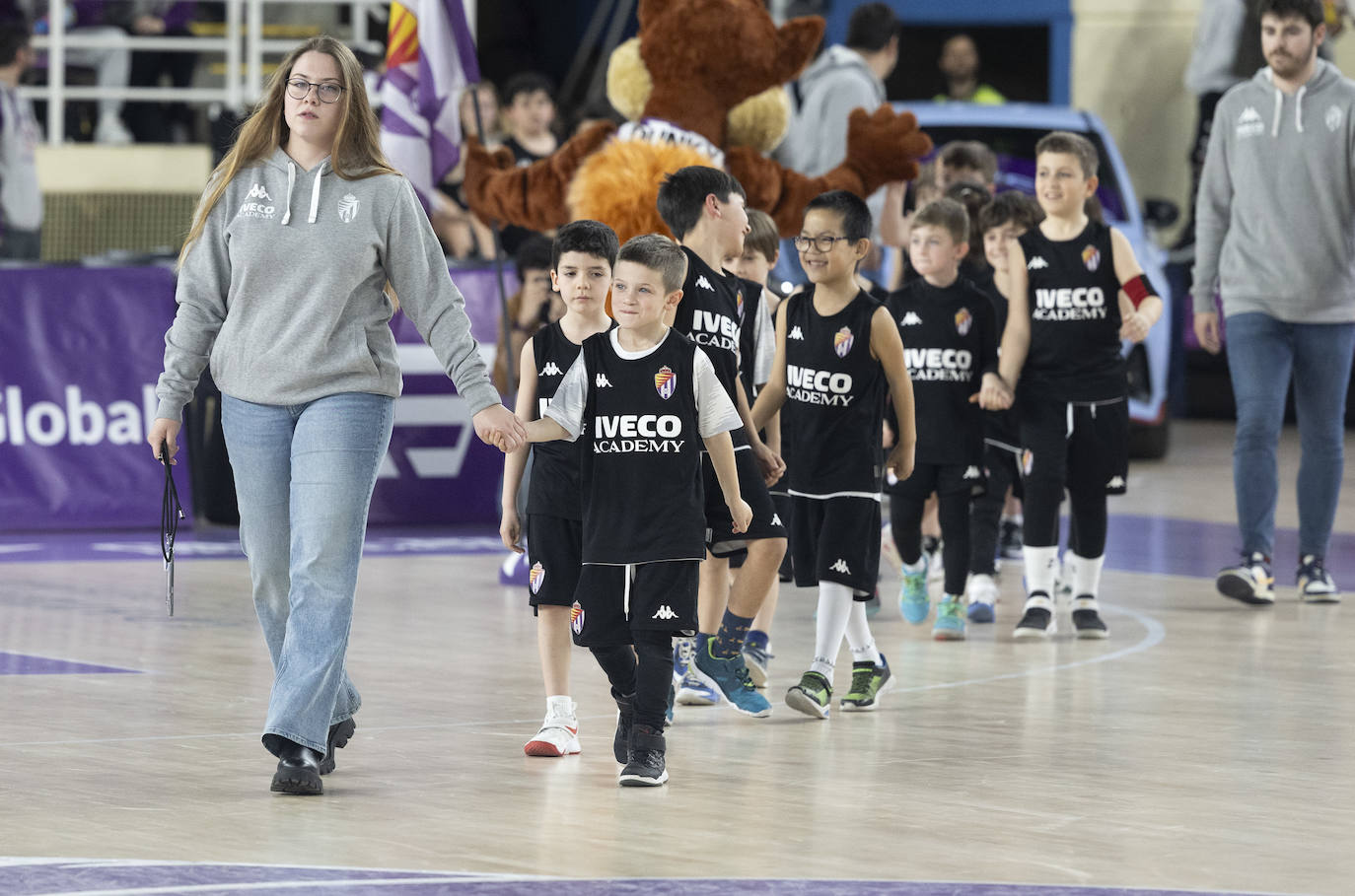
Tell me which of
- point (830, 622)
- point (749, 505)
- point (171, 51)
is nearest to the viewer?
point (749, 505)

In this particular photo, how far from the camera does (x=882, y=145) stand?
9.37 metres

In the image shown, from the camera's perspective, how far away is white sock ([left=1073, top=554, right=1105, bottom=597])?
8.91 m

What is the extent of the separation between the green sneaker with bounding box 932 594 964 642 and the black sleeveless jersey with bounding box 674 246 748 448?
6.97 feet

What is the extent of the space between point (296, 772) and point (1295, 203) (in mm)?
5821

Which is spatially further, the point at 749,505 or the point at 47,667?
the point at 47,667

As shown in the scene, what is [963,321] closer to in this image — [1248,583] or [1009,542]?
[1248,583]

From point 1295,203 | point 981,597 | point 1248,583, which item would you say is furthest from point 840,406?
point 1295,203

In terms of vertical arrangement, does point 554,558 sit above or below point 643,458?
below

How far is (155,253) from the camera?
1262 cm

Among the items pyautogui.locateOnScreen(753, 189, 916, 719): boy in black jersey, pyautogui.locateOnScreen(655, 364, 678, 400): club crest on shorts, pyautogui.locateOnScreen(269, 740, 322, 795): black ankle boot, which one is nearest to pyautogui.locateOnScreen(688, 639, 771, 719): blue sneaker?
pyautogui.locateOnScreen(753, 189, 916, 719): boy in black jersey

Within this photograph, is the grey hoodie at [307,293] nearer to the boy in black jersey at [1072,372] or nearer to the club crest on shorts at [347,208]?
the club crest on shorts at [347,208]

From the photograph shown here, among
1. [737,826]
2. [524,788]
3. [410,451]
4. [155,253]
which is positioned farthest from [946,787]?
[155,253]

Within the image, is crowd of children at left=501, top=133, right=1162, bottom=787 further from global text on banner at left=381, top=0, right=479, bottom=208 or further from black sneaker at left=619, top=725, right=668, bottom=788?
global text on banner at left=381, top=0, right=479, bottom=208

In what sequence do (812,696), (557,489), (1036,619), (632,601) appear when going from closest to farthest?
1. (632,601)
2. (557,489)
3. (812,696)
4. (1036,619)
